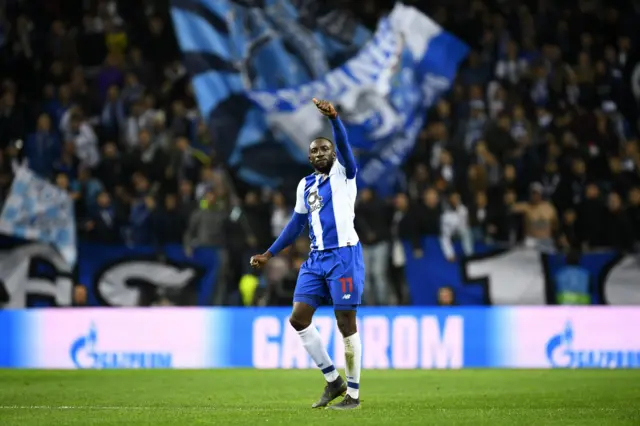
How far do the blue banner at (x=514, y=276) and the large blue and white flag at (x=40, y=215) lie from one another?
6.07 metres

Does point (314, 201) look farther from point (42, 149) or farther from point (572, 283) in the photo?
point (42, 149)

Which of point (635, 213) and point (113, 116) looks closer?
point (635, 213)

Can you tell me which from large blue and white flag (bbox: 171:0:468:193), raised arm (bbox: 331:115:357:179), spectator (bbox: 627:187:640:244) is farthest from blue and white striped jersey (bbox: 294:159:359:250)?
large blue and white flag (bbox: 171:0:468:193)

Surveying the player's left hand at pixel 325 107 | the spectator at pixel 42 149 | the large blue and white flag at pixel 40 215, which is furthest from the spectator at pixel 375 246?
the player's left hand at pixel 325 107

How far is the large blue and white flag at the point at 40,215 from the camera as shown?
65.9 feet

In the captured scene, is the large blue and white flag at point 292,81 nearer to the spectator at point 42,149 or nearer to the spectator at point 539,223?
the spectator at point 42,149

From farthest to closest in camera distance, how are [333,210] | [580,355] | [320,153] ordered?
[580,355], [333,210], [320,153]

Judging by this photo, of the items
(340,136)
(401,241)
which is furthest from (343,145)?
(401,241)

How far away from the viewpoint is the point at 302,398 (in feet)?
37.6

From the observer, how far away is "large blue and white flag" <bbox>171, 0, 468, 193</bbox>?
21.7 metres

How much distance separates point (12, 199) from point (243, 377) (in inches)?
289

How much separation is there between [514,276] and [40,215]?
8436mm

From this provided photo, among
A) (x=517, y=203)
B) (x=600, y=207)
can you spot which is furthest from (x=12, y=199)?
(x=600, y=207)

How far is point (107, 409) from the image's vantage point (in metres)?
9.93
